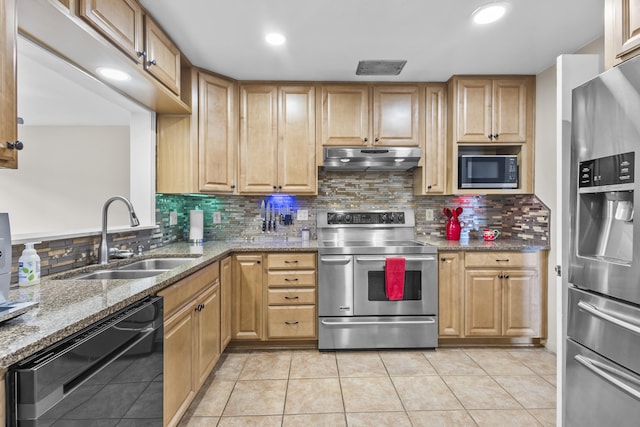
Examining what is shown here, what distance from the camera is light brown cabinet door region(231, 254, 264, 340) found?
2.88 meters

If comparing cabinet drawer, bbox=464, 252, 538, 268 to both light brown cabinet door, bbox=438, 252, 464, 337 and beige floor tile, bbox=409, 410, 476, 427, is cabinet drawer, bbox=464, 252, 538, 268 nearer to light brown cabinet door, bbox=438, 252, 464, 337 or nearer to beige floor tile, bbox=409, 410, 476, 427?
light brown cabinet door, bbox=438, 252, 464, 337

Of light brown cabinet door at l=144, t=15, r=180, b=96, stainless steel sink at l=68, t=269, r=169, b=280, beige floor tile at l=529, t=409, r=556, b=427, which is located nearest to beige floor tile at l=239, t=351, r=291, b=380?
stainless steel sink at l=68, t=269, r=169, b=280

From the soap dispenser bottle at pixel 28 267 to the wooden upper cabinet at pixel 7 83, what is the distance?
1.63 feet

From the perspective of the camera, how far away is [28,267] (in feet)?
4.81

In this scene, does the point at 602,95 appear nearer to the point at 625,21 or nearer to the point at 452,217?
the point at 625,21

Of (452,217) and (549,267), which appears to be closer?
(549,267)


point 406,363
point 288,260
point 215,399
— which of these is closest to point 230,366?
point 215,399

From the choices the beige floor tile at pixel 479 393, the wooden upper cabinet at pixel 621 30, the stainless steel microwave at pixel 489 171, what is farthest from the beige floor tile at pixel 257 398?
the wooden upper cabinet at pixel 621 30

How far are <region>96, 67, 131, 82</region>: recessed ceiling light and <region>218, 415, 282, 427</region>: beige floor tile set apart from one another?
212cm

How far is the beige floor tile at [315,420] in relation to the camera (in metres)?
1.92

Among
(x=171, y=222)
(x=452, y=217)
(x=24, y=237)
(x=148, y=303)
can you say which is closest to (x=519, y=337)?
(x=452, y=217)

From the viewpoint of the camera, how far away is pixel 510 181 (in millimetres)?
3115

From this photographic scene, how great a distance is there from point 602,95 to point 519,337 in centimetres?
228

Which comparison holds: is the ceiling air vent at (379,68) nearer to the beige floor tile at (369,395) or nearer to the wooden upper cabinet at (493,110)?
the wooden upper cabinet at (493,110)
